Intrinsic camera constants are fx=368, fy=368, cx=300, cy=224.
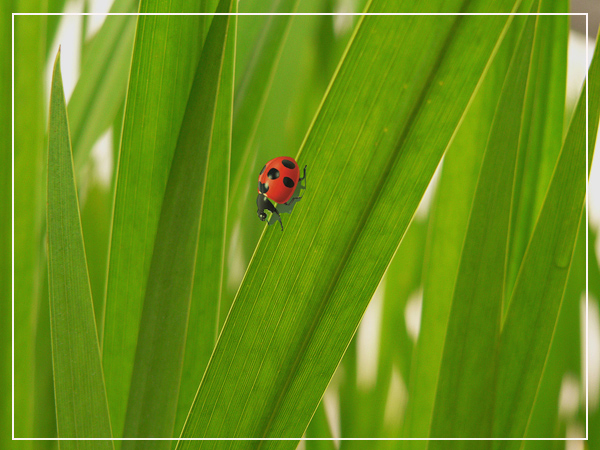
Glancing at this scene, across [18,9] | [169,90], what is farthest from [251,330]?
[18,9]

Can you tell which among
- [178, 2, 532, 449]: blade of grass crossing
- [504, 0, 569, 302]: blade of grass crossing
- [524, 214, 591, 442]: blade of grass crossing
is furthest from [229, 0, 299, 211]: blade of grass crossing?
[524, 214, 591, 442]: blade of grass crossing

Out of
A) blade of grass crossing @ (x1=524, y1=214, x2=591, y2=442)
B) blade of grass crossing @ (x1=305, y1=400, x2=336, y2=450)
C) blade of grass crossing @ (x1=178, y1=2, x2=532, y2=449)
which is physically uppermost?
blade of grass crossing @ (x1=178, y1=2, x2=532, y2=449)

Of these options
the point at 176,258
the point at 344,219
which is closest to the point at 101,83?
the point at 176,258

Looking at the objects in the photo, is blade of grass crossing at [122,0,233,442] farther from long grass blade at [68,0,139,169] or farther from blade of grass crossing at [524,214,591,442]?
blade of grass crossing at [524,214,591,442]

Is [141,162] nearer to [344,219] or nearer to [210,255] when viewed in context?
[210,255]

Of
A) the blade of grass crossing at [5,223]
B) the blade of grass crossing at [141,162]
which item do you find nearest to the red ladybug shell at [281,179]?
the blade of grass crossing at [141,162]
